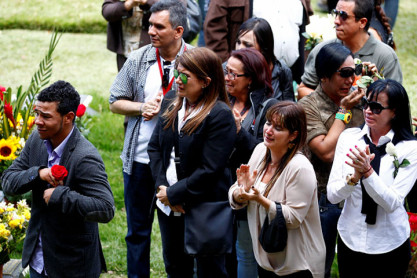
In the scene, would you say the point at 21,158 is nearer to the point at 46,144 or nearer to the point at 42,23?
the point at 46,144

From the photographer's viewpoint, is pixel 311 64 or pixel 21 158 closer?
pixel 21 158

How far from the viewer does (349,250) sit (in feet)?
14.4

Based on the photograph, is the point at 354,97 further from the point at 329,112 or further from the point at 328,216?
the point at 328,216

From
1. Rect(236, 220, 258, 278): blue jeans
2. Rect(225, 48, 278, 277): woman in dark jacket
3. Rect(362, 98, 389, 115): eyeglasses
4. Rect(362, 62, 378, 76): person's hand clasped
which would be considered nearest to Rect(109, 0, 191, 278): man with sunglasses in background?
Rect(225, 48, 278, 277): woman in dark jacket

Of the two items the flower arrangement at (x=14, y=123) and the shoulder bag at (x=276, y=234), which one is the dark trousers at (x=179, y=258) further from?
the flower arrangement at (x=14, y=123)

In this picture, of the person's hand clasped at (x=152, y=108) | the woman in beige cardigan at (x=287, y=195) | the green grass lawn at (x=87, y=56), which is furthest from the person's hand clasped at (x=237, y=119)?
the green grass lawn at (x=87, y=56)

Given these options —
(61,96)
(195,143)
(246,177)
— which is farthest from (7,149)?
(246,177)

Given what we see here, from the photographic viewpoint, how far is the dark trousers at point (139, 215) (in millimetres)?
5180

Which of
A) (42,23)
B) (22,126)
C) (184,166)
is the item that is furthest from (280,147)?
(42,23)

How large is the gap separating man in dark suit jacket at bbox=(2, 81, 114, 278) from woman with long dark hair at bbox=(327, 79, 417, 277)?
5.14 ft

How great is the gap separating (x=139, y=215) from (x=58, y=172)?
1.47 meters

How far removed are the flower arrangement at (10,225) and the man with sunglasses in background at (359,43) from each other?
7.80 ft

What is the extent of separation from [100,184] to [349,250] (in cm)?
169

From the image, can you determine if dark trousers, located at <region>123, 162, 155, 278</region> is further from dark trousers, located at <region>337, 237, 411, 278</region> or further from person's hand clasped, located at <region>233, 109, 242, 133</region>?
dark trousers, located at <region>337, 237, 411, 278</region>
